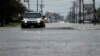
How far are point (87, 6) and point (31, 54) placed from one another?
346 feet

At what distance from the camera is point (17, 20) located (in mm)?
87375

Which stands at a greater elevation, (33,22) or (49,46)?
(49,46)

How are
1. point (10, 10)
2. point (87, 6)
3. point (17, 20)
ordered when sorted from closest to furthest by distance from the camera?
point (10, 10)
point (17, 20)
point (87, 6)

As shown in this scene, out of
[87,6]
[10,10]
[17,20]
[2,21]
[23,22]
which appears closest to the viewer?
[23,22]

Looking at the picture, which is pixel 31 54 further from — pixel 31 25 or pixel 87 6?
pixel 87 6

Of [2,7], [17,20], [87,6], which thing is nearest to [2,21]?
[2,7]

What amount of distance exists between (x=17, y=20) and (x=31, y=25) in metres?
45.9

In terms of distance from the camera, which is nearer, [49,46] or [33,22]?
[49,46]

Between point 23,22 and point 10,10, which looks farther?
point 10,10

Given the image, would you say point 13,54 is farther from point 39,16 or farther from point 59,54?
point 39,16

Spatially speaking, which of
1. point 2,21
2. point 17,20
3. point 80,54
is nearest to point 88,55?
point 80,54

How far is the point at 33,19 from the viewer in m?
42.1

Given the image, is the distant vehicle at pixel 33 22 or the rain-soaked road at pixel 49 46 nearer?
the rain-soaked road at pixel 49 46

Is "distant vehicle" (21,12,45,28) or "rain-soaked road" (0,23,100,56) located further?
"distant vehicle" (21,12,45,28)
